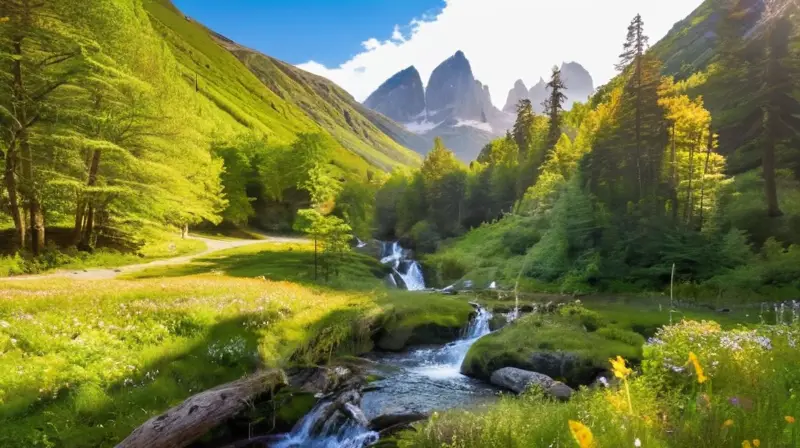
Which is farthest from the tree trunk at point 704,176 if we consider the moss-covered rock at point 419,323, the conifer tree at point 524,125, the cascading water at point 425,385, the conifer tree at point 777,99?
the conifer tree at point 524,125

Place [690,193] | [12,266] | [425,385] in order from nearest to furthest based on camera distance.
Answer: [425,385], [12,266], [690,193]

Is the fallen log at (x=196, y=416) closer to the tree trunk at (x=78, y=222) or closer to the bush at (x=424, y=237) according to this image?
the tree trunk at (x=78, y=222)

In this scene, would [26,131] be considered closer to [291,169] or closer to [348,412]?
[348,412]

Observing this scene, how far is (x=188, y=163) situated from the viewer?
34.7 m

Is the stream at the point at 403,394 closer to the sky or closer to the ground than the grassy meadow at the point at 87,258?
closer to the ground

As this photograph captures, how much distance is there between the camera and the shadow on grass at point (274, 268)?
28.5 meters

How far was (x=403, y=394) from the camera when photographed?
13.0 meters

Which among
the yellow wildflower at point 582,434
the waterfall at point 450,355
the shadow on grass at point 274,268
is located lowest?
the waterfall at point 450,355

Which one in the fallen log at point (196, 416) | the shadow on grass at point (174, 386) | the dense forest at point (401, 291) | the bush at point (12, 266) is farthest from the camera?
the bush at point (12, 266)

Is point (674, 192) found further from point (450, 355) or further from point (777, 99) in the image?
point (450, 355)

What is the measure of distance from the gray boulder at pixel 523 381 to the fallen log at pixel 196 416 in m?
7.33

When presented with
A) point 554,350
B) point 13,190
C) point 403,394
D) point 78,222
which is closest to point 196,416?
point 403,394

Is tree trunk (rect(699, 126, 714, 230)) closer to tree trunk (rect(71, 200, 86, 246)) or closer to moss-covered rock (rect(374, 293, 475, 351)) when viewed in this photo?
moss-covered rock (rect(374, 293, 475, 351))

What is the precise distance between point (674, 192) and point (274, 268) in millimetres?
32956
